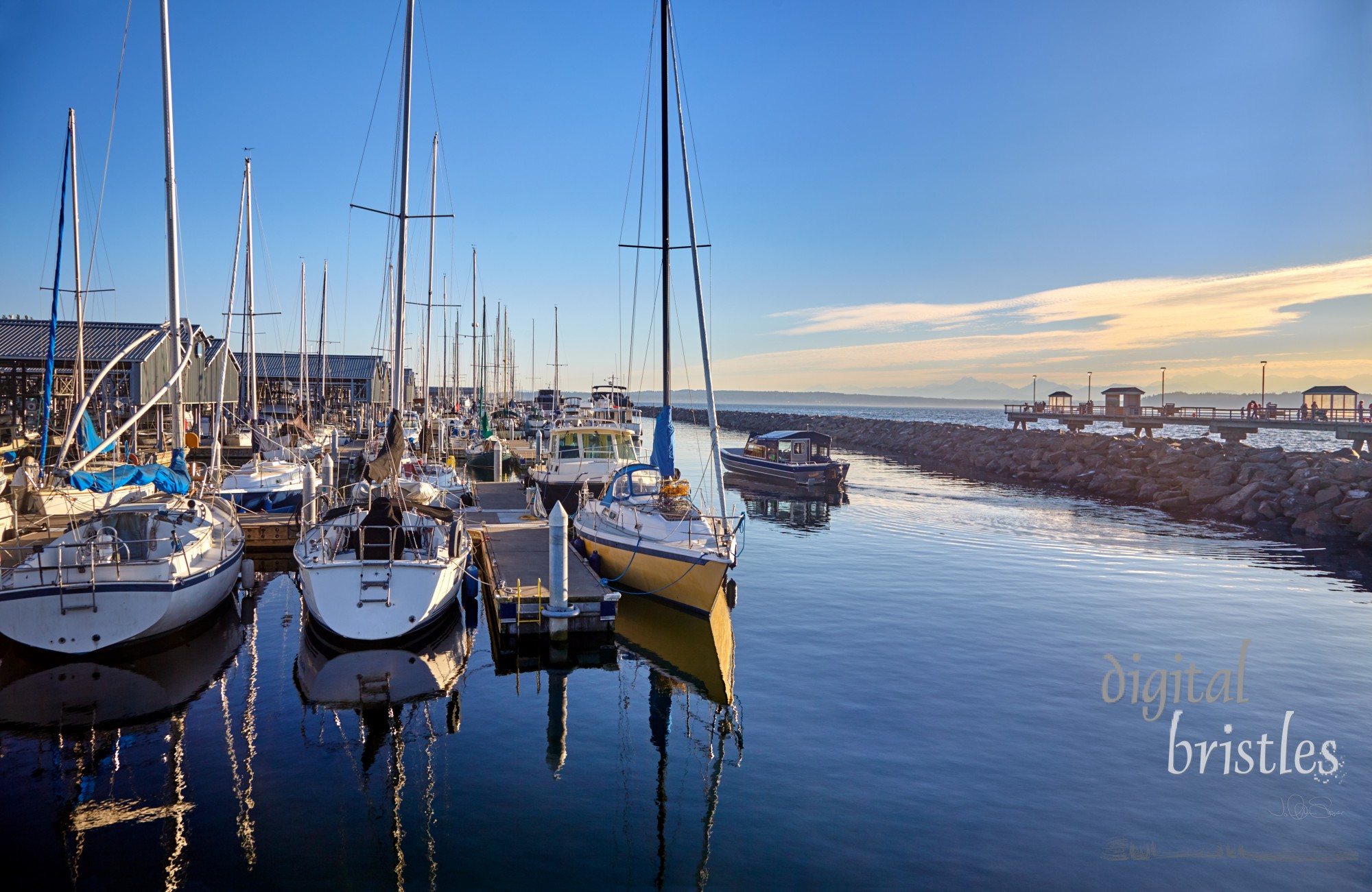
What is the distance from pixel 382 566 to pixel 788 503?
25.9 meters

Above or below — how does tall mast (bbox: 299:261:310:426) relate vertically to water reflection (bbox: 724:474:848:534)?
above

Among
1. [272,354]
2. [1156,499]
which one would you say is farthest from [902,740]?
[272,354]

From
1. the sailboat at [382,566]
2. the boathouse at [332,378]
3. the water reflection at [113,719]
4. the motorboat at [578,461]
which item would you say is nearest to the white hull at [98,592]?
the water reflection at [113,719]

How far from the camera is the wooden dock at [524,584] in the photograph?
1455 cm

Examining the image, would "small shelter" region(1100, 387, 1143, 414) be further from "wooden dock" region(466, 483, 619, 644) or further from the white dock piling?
the white dock piling

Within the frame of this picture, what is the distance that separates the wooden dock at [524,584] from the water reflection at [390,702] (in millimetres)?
1079

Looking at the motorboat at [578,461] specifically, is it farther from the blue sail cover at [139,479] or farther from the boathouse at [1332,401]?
the boathouse at [1332,401]

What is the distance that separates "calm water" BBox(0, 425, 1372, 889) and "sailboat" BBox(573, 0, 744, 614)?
100 centimetres

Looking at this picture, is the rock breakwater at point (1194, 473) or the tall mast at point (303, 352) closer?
the rock breakwater at point (1194, 473)

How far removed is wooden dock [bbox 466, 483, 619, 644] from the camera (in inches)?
573

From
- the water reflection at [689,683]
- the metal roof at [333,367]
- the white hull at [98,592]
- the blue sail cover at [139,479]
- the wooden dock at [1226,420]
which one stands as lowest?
the water reflection at [689,683]

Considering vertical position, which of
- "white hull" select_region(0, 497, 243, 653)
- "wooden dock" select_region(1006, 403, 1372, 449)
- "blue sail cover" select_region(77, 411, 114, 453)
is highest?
"wooden dock" select_region(1006, 403, 1372, 449)

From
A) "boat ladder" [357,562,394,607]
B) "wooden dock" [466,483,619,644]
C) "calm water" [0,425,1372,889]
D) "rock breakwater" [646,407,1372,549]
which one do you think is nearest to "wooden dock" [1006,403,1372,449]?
"rock breakwater" [646,407,1372,549]

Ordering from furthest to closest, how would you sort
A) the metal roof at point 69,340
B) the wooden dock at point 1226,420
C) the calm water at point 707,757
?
1. the wooden dock at point 1226,420
2. the metal roof at point 69,340
3. the calm water at point 707,757
